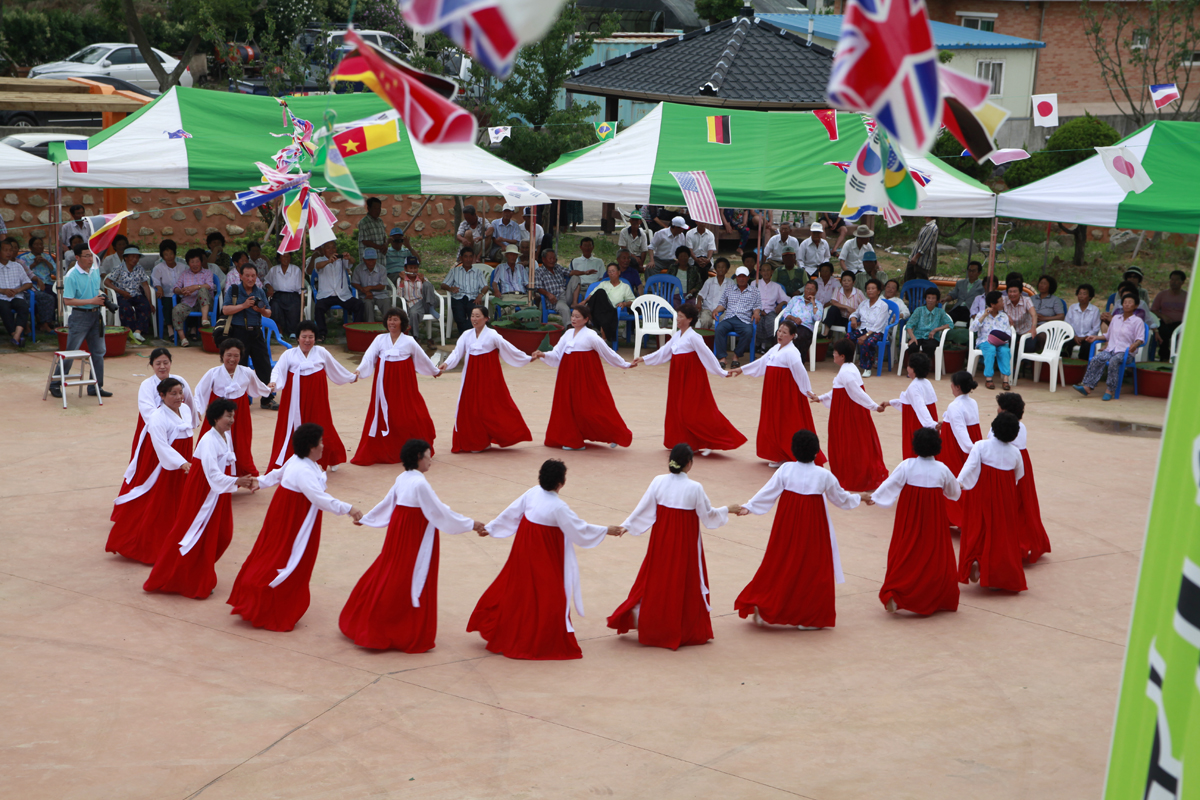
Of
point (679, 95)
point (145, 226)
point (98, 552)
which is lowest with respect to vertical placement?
point (98, 552)

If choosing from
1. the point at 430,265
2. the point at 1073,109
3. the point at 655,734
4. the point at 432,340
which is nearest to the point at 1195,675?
the point at 655,734

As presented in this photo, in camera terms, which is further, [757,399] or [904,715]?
[757,399]

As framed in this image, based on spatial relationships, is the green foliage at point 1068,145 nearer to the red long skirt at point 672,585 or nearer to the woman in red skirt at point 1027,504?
the woman in red skirt at point 1027,504

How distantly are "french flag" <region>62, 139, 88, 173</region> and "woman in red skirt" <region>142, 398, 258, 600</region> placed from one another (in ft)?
22.7

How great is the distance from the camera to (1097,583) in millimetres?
7754

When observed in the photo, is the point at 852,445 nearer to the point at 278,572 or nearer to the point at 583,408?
the point at 583,408

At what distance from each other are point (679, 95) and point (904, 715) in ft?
49.0

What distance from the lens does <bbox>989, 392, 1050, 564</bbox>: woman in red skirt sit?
780 cm

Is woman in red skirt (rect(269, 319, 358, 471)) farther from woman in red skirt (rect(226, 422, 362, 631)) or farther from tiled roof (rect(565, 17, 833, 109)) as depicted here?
tiled roof (rect(565, 17, 833, 109))

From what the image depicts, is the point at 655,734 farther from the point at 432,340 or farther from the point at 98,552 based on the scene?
the point at 432,340

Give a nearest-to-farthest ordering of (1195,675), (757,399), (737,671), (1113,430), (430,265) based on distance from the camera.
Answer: (1195,675) < (737,671) < (1113,430) < (757,399) < (430,265)

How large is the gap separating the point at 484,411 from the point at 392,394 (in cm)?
91

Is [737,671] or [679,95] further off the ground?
[679,95]

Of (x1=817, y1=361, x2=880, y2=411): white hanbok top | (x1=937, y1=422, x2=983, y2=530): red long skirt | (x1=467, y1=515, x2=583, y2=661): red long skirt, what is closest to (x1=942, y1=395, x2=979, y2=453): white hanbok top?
(x1=937, y1=422, x2=983, y2=530): red long skirt
